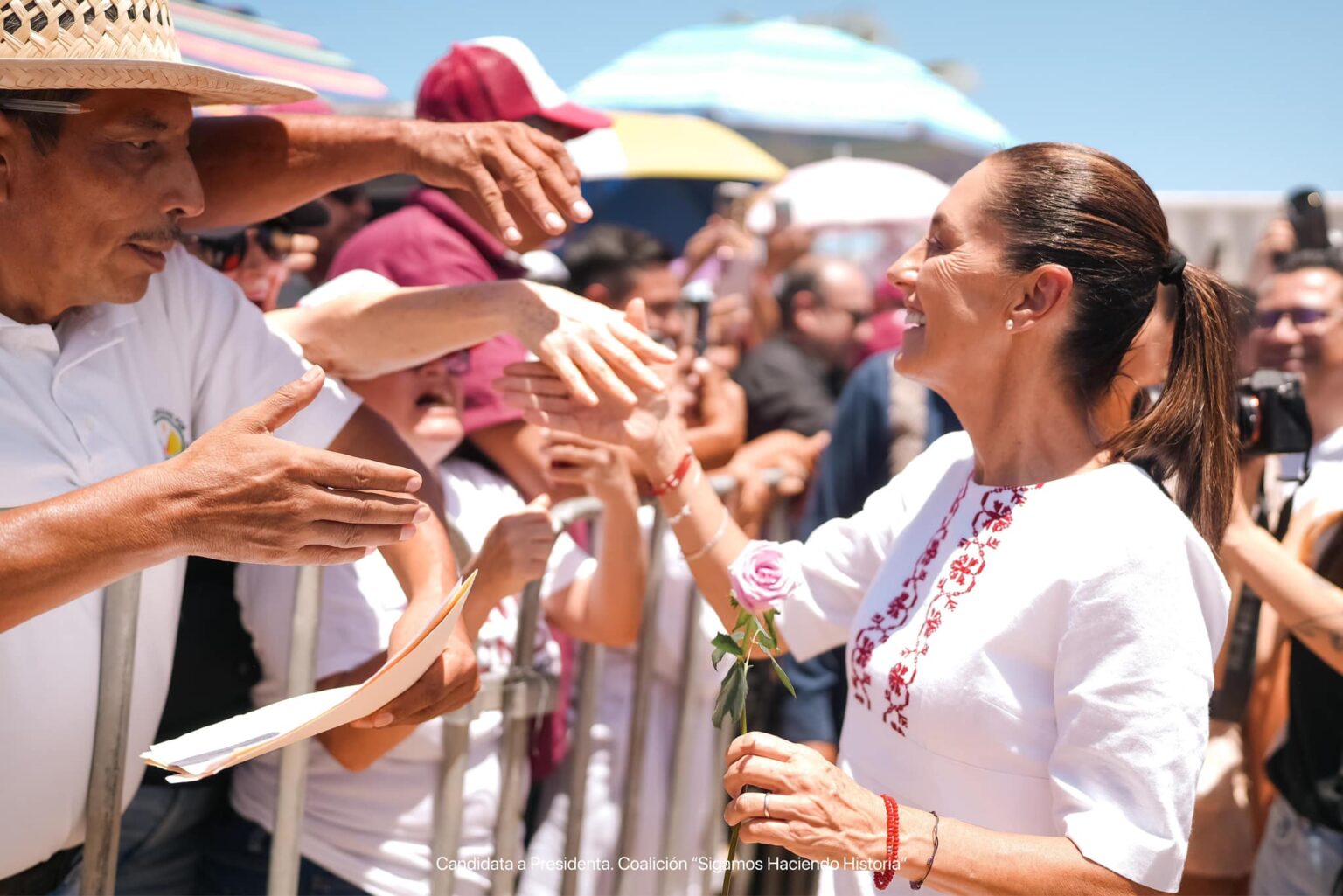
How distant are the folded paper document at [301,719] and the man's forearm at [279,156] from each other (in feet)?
3.24

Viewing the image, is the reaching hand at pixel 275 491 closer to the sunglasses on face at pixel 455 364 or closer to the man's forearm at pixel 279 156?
the man's forearm at pixel 279 156

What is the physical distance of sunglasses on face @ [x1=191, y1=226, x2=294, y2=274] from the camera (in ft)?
9.37

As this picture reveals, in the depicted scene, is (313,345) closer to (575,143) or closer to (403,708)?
(403,708)

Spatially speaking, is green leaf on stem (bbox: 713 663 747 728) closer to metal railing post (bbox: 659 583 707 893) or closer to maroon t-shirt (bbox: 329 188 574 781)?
maroon t-shirt (bbox: 329 188 574 781)

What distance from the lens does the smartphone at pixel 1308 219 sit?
478 cm

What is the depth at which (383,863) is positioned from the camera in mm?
2479

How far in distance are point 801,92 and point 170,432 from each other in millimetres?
6023

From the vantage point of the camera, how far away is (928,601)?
1890 millimetres

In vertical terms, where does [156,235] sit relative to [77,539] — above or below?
above

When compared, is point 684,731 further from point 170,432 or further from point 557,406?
point 170,432

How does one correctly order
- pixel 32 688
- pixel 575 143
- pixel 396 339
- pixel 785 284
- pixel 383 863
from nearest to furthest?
pixel 32 688, pixel 396 339, pixel 383 863, pixel 575 143, pixel 785 284

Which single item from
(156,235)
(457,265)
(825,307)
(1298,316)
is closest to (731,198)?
(825,307)

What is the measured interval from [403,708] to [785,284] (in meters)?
5.20

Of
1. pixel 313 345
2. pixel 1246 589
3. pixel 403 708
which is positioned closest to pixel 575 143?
pixel 313 345
